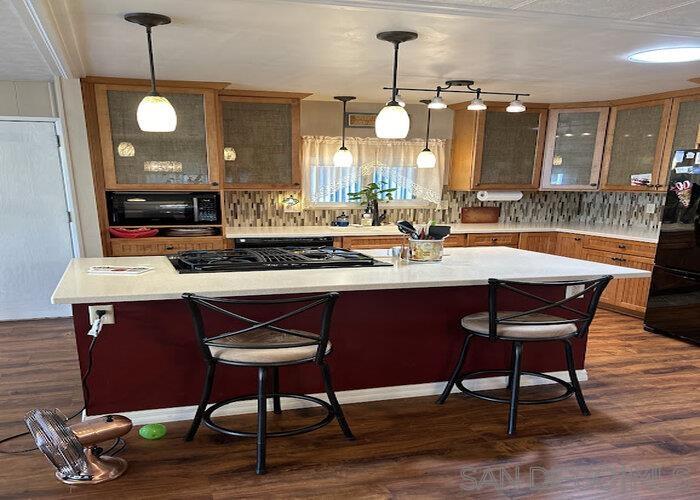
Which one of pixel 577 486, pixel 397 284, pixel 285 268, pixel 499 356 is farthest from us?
pixel 499 356

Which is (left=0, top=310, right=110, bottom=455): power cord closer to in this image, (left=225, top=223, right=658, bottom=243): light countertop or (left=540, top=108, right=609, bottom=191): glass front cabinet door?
(left=225, top=223, right=658, bottom=243): light countertop

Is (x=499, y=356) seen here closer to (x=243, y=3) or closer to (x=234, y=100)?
(x=243, y=3)

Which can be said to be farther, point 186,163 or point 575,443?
point 186,163

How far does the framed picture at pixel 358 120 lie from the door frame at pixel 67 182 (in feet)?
8.63

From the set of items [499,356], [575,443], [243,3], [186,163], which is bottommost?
[575,443]

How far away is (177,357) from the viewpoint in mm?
2346

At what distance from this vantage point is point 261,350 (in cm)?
198

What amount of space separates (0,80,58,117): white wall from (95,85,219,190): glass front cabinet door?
1.62 feet

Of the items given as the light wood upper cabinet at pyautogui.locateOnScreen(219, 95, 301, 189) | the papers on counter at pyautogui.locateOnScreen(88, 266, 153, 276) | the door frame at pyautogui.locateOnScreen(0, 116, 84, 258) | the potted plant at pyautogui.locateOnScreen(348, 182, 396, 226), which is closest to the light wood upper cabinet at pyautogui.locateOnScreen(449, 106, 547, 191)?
the potted plant at pyautogui.locateOnScreen(348, 182, 396, 226)

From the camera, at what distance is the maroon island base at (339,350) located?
2270 millimetres

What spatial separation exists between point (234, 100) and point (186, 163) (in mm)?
743

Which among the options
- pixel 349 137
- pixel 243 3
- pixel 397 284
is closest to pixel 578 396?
pixel 397 284

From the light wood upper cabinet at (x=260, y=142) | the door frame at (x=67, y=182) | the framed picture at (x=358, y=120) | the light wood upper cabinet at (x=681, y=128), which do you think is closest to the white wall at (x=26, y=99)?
the door frame at (x=67, y=182)

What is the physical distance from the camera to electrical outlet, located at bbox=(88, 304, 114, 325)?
2.17 meters
